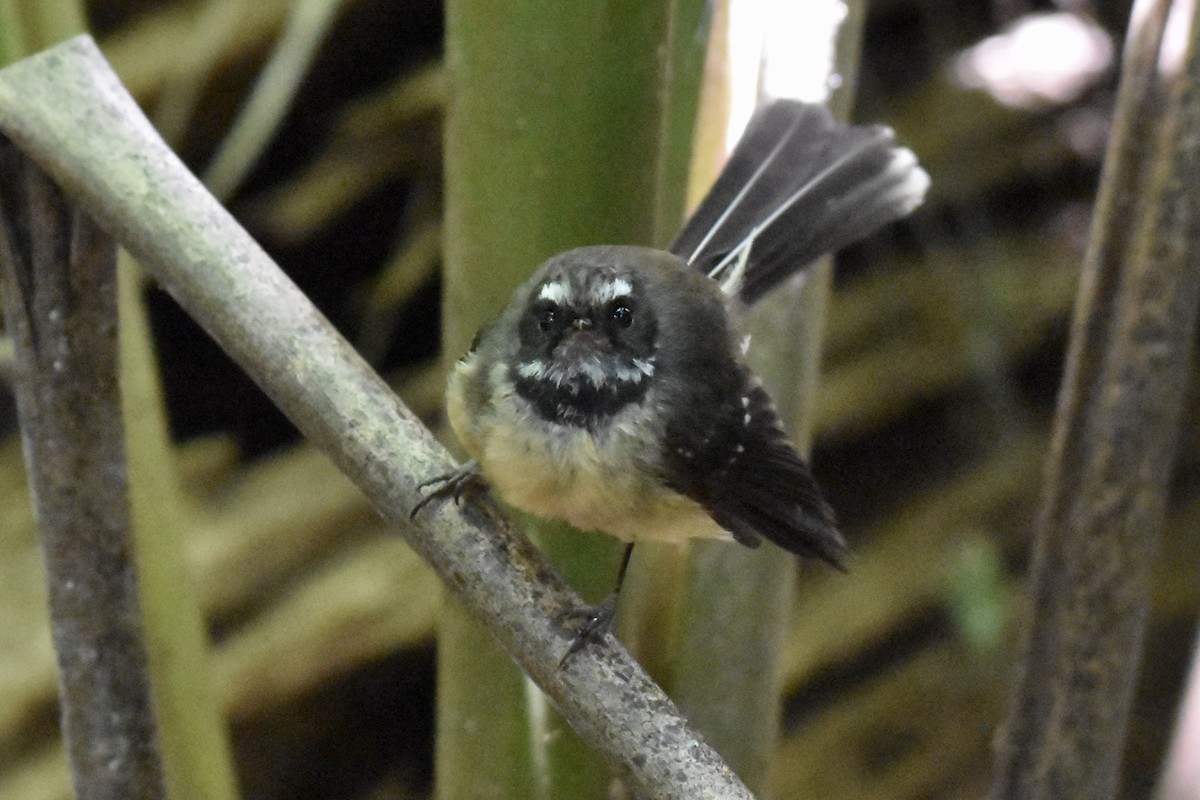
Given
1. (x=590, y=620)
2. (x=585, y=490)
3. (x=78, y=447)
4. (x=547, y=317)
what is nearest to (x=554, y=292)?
(x=547, y=317)

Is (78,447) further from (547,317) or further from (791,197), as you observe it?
(791,197)

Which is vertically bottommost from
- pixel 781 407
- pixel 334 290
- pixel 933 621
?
pixel 933 621

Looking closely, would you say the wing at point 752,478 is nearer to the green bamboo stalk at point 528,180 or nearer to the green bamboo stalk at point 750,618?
the green bamboo stalk at point 750,618

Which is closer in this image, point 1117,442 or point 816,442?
point 1117,442

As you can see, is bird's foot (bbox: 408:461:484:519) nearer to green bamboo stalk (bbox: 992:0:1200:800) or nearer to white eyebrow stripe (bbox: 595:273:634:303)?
white eyebrow stripe (bbox: 595:273:634:303)

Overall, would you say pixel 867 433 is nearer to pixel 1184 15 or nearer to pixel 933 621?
pixel 933 621

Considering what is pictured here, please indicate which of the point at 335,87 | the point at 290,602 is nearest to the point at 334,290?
the point at 335,87

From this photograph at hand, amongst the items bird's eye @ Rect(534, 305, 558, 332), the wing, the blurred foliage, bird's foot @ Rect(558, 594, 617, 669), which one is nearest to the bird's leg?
bird's foot @ Rect(558, 594, 617, 669)

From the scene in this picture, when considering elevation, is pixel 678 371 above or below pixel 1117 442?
above
